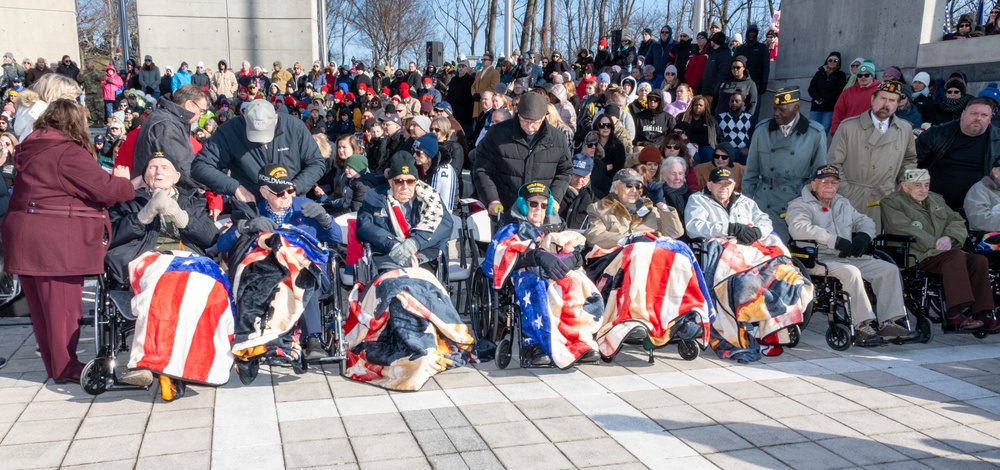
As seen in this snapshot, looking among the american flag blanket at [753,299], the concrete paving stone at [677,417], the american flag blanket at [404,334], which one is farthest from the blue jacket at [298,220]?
the american flag blanket at [753,299]

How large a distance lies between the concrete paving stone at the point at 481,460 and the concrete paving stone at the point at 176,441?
49.1 inches

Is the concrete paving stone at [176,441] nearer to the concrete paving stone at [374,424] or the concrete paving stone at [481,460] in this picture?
the concrete paving stone at [374,424]

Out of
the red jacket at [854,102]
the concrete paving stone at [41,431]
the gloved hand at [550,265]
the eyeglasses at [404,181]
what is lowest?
the concrete paving stone at [41,431]

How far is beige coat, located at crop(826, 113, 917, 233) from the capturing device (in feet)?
23.2

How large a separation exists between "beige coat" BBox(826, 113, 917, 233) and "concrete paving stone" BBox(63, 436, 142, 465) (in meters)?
5.97

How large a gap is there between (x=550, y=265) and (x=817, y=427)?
1836 millimetres

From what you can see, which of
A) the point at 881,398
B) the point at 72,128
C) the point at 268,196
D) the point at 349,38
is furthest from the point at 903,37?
the point at 349,38

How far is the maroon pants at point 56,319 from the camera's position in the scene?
482 centimetres

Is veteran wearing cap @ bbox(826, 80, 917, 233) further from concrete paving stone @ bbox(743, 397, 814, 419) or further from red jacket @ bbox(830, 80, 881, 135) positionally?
concrete paving stone @ bbox(743, 397, 814, 419)

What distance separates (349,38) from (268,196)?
52268 millimetres

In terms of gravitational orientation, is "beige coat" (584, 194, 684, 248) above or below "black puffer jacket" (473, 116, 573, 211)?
below

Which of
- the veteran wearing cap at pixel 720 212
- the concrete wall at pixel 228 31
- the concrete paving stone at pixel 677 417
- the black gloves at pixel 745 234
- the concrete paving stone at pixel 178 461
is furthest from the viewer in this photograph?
the concrete wall at pixel 228 31

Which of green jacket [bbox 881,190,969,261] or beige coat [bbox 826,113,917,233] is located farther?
beige coat [bbox 826,113,917,233]

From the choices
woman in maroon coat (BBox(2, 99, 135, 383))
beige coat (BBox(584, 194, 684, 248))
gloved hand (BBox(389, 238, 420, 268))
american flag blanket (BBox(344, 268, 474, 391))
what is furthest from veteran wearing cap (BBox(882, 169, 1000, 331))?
woman in maroon coat (BBox(2, 99, 135, 383))
